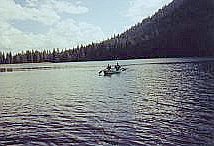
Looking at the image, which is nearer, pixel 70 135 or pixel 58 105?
pixel 70 135

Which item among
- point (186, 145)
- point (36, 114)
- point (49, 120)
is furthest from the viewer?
point (36, 114)

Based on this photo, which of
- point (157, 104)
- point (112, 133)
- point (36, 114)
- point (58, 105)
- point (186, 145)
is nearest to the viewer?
point (186, 145)

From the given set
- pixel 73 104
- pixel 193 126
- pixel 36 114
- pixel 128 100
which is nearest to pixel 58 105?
pixel 73 104

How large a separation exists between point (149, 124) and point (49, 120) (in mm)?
10296

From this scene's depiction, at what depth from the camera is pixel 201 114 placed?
3331 centimetres

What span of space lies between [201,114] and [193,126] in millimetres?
5461

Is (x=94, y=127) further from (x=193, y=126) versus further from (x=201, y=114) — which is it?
(x=201, y=114)

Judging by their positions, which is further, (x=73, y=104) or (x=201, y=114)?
(x=73, y=104)

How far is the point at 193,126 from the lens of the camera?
28297mm

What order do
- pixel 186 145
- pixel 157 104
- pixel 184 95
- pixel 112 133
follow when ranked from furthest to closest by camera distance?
pixel 184 95 < pixel 157 104 < pixel 112 133 < pixel 186 145

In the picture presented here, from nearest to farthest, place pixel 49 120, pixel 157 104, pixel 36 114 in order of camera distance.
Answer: pixel 49 120 < pixel 36 114 < pixel 157 104

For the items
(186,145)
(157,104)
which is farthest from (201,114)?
(186,145)

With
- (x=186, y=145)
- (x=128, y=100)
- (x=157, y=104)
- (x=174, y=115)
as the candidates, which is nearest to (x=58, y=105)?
(x=128, y=100)

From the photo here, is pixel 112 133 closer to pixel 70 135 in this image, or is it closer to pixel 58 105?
pixel 70 135
